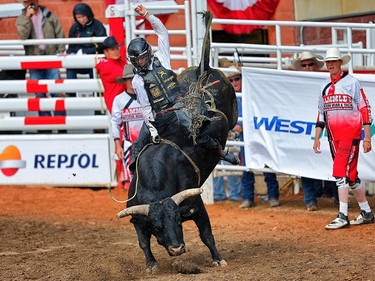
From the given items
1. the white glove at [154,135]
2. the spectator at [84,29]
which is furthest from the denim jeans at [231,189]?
the white glove at [154,135]

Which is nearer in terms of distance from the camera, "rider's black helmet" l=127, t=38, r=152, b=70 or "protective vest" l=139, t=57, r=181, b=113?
"rider's black helmet" l=127, t=38, r=152, b=70

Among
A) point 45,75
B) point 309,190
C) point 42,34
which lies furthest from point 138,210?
point 42,34

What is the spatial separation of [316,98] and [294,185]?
2167 millimetres

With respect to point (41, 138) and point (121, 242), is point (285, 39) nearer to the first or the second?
point (41, 138)

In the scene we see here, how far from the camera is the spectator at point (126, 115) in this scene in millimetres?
11625

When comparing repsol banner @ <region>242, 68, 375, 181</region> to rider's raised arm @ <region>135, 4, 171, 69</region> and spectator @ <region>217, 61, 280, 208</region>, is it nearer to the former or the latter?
spectator @ <region>217, 61, 280, 208</region>

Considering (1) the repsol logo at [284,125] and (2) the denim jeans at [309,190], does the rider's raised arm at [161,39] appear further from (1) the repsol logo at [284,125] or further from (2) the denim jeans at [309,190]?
(2) the denim jeans at [309,190]

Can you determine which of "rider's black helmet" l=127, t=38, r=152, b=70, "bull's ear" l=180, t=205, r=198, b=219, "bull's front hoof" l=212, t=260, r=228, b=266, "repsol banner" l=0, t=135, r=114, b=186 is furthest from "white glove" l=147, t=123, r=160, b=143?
"repsol banner" l=0, t=135, r=114, b=186

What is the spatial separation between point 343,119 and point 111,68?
3964 millimetres

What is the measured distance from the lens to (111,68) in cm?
1277

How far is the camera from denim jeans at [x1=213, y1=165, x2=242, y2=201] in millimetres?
12812

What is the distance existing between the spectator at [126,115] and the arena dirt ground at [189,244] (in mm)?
988

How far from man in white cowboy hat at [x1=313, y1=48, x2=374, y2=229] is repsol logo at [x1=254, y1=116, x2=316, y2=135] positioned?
128cm

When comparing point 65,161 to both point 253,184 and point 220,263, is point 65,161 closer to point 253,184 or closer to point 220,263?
point 253,184
